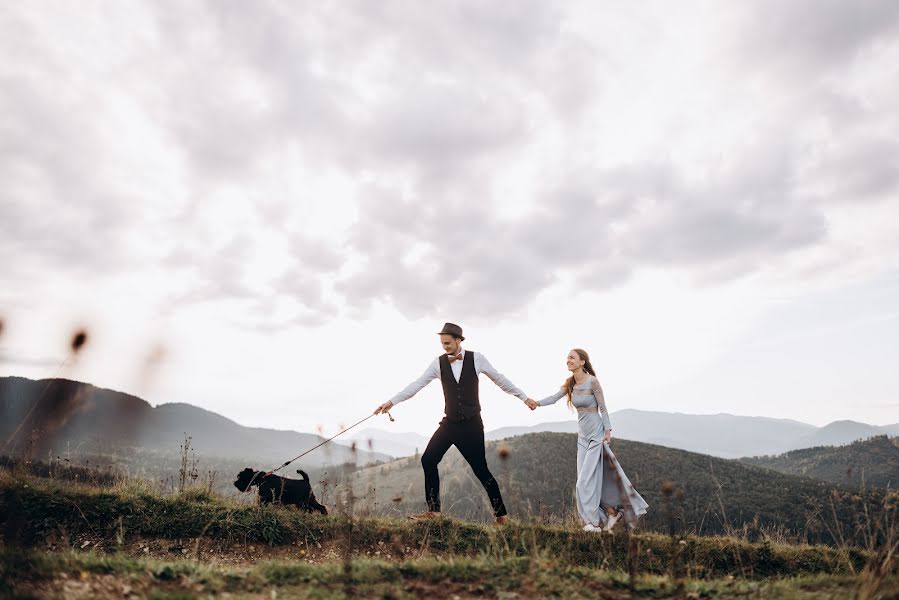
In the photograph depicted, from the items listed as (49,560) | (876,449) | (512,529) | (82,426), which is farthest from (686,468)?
(82,426)

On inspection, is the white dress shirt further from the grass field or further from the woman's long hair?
the grass field

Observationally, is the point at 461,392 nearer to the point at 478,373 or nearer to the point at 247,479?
the point at 478,373

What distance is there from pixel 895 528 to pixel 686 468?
171 feet

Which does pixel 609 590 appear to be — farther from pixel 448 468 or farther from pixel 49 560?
pixel 448 468

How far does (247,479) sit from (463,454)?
360 cm

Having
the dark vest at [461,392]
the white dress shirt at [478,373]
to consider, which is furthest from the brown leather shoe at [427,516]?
the white dress shirt at [478,373]

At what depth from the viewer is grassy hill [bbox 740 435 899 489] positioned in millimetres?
62812

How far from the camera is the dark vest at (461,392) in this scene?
7625 millimetres

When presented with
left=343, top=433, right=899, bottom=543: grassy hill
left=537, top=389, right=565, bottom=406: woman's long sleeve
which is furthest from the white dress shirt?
left=343, top=433, right=899, bottom=543: grassy hill

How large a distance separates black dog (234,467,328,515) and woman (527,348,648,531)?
379 centimetres

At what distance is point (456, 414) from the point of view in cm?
759

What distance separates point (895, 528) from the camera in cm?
507

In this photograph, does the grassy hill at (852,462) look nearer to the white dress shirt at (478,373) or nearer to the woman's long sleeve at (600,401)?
the woman's long sleeve at (600,401)

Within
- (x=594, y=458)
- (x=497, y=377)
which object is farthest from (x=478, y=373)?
(x=594, y=458)
